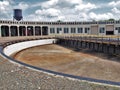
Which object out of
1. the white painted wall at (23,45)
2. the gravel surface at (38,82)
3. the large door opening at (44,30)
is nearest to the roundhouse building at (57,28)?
the large door opening at (44,30)

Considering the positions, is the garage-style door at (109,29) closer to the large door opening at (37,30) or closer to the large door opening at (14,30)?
the large door opening at (37,30)

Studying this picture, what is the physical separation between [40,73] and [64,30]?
2680 inches

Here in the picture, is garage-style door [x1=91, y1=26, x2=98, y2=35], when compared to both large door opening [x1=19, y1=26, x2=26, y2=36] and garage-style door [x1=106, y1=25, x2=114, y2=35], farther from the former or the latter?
large door opening [x1=19, y1=26, x2=26, y2=36]

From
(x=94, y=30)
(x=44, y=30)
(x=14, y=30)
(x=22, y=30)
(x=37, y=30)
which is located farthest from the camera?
(x=44, y=30)

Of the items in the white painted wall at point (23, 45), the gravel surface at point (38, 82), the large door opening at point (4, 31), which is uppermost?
the large door opening at point (4, 31)

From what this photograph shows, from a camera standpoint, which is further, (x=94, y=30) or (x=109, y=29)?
(x=94, y=30)

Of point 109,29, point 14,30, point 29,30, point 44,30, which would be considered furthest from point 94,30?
point 14,30

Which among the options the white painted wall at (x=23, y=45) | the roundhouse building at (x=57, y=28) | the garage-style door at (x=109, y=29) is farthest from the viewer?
the garage-style door at (x=109, y=29)

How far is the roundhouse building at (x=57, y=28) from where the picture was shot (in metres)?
71.8

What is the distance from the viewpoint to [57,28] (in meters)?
80.2

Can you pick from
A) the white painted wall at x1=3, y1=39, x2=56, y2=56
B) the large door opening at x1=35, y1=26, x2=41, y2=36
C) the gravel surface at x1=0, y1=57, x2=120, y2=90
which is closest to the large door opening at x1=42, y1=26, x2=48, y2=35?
the large door opening at x1=35, y1=26, x2=41, y2=36

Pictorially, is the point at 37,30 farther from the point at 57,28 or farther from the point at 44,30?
the point at 57,28

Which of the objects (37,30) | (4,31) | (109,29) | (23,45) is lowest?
(23,45)

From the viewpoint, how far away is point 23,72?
1348 centimetres
